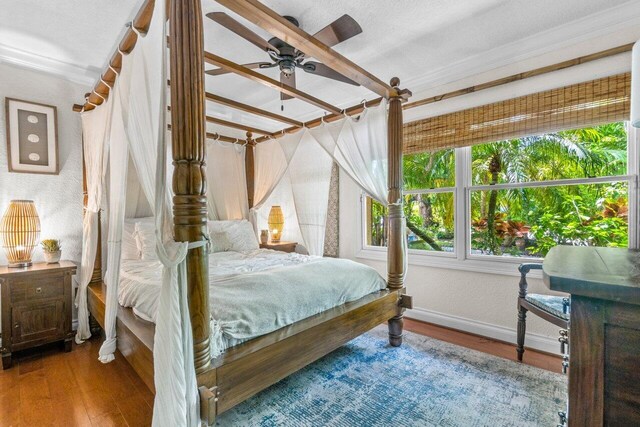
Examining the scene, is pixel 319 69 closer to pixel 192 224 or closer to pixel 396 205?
pixel 396 205

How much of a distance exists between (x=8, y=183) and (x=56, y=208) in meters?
0.38

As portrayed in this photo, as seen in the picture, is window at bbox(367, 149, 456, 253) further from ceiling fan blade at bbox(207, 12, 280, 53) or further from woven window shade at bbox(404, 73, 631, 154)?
ceiling fan blade at bbox(207, 12, 280, 53)

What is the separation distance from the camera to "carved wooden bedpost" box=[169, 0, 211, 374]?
1271 mm

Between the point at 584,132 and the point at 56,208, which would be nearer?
the point at 584,132

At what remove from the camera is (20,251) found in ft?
8.25

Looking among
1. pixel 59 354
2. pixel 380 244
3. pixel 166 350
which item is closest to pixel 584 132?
pixel 380 244

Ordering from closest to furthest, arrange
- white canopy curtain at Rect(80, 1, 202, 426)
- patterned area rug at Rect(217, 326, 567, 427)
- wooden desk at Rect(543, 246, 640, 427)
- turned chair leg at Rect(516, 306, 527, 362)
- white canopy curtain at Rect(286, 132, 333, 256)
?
wooden desk at Rect(543, 246, 640, 427), white canopy curtain at Rect(80, 1, 202, 426), patterned area rug at Rect(217, 326, 567, 427), turned chair leg at Rect(516, 306, 527, 362), white canopy curtain at Rect(286, 132, 333, 256)

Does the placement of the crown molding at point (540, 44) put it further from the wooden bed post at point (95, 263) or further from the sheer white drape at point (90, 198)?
the wooden bed post at point (95, 263)

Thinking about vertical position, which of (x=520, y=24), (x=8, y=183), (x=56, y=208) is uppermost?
(x=520, y=24)

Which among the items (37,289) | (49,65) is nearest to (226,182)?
(49,65)

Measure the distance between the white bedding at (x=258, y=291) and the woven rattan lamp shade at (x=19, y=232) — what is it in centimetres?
75

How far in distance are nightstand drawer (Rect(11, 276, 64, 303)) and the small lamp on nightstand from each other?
7.91ft

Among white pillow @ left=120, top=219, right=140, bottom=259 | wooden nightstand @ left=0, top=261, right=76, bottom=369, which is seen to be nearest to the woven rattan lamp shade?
wooden nightstand @ left=0, top=261, right=76, bottom=369

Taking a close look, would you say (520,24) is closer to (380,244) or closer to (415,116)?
(415,116)
